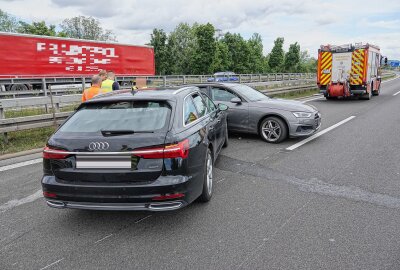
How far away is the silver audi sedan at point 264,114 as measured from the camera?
7.47 m

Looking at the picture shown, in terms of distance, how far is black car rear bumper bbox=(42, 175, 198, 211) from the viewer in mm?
3285

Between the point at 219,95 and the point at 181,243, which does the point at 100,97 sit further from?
the point at 219,95

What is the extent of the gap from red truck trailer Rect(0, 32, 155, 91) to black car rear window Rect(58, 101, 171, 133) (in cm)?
1576

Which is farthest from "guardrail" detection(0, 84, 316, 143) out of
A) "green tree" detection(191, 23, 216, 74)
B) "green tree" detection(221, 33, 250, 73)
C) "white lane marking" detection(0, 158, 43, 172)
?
"green tree" detection(221, 33, 250, 73)

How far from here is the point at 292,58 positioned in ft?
223

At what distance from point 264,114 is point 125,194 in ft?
16.6

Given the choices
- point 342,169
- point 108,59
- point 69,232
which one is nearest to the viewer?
point 69,232

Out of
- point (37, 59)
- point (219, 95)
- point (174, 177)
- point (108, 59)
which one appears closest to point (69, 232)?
point (174, 177)

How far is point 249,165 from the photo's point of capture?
590 cm

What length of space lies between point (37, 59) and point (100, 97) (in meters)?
16.4

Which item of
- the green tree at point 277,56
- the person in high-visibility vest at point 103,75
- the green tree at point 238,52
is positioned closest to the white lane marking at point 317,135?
the person in high-visibility vest at point 103,75

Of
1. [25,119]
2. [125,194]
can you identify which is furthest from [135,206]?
[25,119]

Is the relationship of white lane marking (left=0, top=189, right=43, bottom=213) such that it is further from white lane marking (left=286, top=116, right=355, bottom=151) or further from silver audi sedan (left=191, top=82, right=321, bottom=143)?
white lane marking (left=286, top=116, right=355, bottom=151)

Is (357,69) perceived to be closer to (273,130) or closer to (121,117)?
(273,130)
